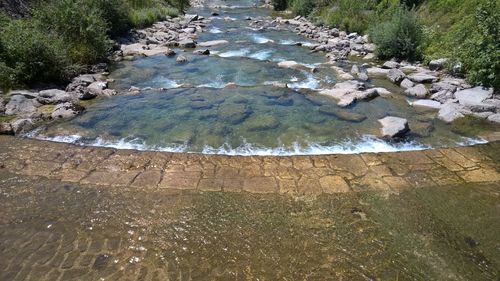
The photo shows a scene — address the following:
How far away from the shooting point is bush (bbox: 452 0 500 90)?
953cm

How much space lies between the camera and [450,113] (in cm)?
877

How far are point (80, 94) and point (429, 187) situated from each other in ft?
29.7

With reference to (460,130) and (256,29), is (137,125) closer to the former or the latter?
(460,130)

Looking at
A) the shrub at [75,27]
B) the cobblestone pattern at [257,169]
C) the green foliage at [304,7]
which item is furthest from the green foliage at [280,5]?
the cobblestone pattern at [257,169]

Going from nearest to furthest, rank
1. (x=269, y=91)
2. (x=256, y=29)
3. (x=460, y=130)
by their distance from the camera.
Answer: (x=460, y=130), (x=269, y=91), (x=256, y=29)

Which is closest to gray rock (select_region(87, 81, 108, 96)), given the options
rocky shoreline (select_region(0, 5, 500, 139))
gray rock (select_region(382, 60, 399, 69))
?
rocky shoreline (select_region(0, 5, 500, 139))

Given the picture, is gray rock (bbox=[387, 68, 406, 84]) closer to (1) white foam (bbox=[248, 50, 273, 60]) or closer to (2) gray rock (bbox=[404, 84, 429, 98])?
(2) gray rock (bbox=[404, 84, 429, 98])

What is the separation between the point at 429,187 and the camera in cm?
579

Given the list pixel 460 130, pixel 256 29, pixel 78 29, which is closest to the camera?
pixel 460 130

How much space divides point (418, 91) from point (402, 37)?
3967 mm

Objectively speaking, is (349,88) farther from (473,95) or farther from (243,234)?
(243,234)

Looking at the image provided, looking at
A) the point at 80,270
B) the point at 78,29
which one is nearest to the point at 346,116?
the point at 80,270

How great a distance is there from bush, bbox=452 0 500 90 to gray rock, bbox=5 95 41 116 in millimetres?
11689

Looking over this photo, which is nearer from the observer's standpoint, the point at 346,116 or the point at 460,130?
the point at 460,130
